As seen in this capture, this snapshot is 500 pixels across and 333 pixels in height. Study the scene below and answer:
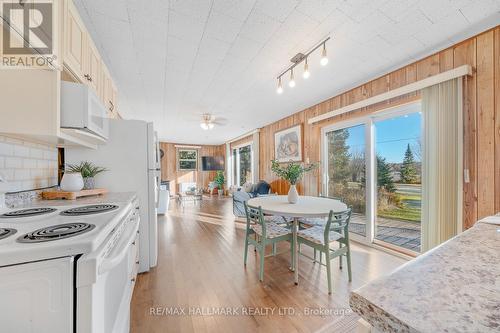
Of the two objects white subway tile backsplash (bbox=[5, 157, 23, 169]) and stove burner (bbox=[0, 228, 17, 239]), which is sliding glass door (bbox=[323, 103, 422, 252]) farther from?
white subway tile backsplash (bbox=[5, 157, 23, 169])

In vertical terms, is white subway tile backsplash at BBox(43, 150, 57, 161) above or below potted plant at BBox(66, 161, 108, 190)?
above

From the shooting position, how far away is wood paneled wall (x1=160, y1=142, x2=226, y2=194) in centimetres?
805

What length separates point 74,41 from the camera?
143 cm

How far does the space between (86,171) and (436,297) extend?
104 inches

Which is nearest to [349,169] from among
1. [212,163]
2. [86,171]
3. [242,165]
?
[86,171]

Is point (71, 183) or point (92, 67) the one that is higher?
point (92, 67)

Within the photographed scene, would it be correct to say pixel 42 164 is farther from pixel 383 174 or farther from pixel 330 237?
pixel 383 174

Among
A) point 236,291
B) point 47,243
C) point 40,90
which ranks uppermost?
point 40,90

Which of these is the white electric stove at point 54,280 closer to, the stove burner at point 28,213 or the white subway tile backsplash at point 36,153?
the stove burner at point 28,213

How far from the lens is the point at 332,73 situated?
8.14ft

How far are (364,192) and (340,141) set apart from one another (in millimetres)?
932

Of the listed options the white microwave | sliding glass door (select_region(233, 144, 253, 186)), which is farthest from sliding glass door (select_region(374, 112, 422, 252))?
sliding glass door (select_region(233, 144, 253, 186))

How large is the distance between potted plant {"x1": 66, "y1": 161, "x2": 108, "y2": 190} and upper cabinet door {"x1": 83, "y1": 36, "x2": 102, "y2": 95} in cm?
79

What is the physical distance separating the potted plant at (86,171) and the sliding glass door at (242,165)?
15.6ft
